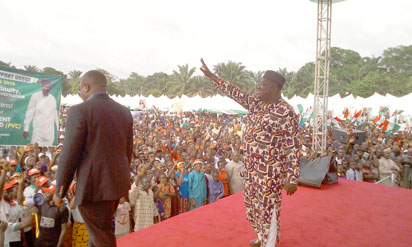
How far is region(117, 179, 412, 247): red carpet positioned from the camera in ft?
9.10

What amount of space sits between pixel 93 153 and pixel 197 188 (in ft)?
13.1

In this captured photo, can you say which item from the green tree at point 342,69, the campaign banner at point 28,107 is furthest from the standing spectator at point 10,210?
the green tree at point 342,69

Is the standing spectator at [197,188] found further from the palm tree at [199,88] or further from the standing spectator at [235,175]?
the palm tree at [199,88]

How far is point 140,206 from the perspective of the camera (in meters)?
4.56

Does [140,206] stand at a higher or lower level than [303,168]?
lower

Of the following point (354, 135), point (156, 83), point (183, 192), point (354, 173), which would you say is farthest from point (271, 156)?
point (156, 83)

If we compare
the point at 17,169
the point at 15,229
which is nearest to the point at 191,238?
the point at 15,229

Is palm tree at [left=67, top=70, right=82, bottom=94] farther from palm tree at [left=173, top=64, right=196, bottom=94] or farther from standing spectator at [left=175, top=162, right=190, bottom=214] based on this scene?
standing spectator at [left=175, top=162, right=190, bottom=214]

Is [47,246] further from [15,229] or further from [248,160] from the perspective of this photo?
[248,160]

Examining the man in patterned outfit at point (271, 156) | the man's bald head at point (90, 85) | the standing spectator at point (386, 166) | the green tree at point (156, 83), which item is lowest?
the standing spectator at point (386, 166)

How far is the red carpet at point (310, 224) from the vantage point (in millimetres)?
2773

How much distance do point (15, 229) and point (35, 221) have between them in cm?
24

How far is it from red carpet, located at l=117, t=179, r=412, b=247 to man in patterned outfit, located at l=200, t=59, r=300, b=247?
1.12 feet

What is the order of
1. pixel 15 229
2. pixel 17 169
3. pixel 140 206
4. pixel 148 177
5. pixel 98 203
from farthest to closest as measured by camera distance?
1. pixel 17 169
2. pixel 148 177
3. pixel 140 206
4. pixel 15 229
5. pixel 98 203
